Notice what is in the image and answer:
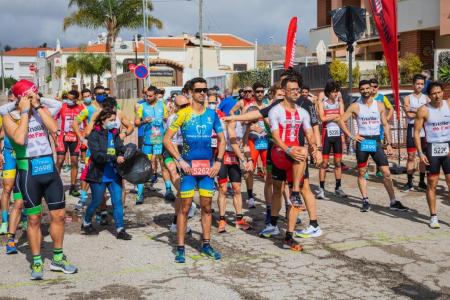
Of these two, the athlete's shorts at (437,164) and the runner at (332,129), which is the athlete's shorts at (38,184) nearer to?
the athlete's shorts at (437,164)

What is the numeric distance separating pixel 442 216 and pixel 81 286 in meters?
5.66

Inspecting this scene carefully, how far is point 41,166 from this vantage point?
20.6ft

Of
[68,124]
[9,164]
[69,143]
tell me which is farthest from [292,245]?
[68,124]

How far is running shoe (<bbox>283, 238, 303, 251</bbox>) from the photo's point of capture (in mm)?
7171

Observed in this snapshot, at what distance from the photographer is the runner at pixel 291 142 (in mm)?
7141

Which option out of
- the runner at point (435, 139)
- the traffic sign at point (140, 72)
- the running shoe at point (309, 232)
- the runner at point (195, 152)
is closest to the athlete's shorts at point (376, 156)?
the runner at point (435, 139)

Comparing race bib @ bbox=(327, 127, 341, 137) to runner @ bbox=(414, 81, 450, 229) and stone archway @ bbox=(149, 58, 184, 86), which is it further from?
stone archway @ bbox=(149, 58, 184, 86)

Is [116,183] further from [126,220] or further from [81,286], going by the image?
[81,286]

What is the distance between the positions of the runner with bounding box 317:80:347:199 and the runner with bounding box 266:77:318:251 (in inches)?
138

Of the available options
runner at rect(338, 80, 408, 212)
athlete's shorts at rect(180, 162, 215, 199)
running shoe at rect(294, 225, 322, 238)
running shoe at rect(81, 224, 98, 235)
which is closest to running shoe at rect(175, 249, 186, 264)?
athlete's shorts at rect(180, 162, 215, 199)

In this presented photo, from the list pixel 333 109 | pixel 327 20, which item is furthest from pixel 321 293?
pixel 327 20

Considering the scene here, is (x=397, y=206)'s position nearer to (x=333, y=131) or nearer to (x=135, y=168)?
(x=333, y=131)

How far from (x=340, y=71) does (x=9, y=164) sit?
1794 centimetres

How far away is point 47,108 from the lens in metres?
6.50
